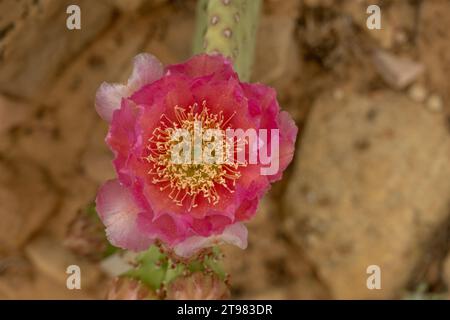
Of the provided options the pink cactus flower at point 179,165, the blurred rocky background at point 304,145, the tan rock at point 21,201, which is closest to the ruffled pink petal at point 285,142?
the pink cactus flower at point 179,165

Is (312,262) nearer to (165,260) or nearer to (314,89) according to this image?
(314,89)

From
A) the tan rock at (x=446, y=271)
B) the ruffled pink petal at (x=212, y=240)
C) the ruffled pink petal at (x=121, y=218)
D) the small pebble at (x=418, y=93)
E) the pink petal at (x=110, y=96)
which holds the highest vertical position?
the small pebble at (x=418, y=93)

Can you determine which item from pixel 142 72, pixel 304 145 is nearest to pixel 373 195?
pixel 304 145

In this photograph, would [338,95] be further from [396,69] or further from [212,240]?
[212,240]

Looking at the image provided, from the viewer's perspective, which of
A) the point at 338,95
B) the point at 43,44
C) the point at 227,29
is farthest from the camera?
the point at 338,95

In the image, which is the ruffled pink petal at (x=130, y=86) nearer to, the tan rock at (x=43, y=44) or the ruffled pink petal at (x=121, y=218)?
the ruffled pink petal at (x=121, y=218)

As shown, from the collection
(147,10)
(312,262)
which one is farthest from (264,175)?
(147,10)
